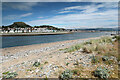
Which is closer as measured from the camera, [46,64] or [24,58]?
[46,64]

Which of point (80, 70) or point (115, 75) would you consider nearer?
point (115, 75)

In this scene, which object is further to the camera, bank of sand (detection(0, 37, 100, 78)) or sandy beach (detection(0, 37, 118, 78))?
bank of sand (detection(0, 37, 100, 78))

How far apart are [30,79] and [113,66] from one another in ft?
15.7

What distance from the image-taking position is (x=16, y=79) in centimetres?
416

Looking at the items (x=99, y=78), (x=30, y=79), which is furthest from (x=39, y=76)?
(x=99, y=78)

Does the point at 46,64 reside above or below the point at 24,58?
above

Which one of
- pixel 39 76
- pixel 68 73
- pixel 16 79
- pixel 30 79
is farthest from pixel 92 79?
pixel 16 79

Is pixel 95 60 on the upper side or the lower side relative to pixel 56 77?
upper

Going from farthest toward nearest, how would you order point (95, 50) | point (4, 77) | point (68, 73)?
point (95, 50), point (4, 77), point (68, 73)

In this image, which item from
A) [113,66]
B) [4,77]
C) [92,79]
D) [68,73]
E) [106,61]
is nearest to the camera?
[92,79]

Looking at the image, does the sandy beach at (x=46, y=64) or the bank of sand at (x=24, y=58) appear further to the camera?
the bank of sand at (x=24, y=58)

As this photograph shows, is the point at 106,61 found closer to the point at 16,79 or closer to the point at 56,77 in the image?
the point at 56,77

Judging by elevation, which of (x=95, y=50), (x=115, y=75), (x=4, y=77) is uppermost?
(x=95, y=50)

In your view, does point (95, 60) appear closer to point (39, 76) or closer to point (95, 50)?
point (95, 50)
